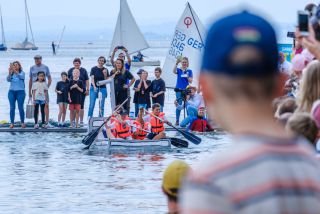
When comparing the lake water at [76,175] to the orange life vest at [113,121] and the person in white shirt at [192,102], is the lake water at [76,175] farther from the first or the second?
the person in white shirt at [192,102]

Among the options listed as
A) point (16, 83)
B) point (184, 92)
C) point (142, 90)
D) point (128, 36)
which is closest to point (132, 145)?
point (142, 90)

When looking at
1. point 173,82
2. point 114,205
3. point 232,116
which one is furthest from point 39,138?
point 232,116

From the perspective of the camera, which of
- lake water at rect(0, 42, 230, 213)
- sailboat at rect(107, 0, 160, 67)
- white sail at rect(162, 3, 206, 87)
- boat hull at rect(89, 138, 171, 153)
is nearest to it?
lake water at rect(0, 42, 230, 213)

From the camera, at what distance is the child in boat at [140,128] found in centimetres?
2408

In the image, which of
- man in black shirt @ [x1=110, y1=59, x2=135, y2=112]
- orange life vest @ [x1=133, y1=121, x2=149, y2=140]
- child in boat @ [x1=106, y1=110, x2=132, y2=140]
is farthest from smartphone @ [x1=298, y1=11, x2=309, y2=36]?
man in black shirt @ [x1=110, y1=59, x2=135, y2=112]

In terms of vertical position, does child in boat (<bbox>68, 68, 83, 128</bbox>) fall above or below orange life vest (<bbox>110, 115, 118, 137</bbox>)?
above

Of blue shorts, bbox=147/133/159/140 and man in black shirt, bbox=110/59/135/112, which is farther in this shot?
man in black shirt, bbox=110/59/135/112

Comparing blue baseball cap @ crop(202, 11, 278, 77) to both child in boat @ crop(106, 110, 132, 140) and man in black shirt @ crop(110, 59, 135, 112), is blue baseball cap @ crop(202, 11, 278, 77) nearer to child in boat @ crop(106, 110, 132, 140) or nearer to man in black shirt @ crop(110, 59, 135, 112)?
child in boat @ crop(106, 110, 132, 140)

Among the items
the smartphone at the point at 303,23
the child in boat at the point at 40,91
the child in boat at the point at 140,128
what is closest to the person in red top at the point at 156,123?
the child in boat at the point at 140,128

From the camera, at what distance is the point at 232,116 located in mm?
2865

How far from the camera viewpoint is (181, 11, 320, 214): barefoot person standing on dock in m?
2.72

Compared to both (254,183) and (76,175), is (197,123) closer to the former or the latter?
(76,175)

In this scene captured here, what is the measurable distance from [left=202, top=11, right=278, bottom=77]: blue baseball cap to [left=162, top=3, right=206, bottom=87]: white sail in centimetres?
3250

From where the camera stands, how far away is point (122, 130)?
24.0 meters
